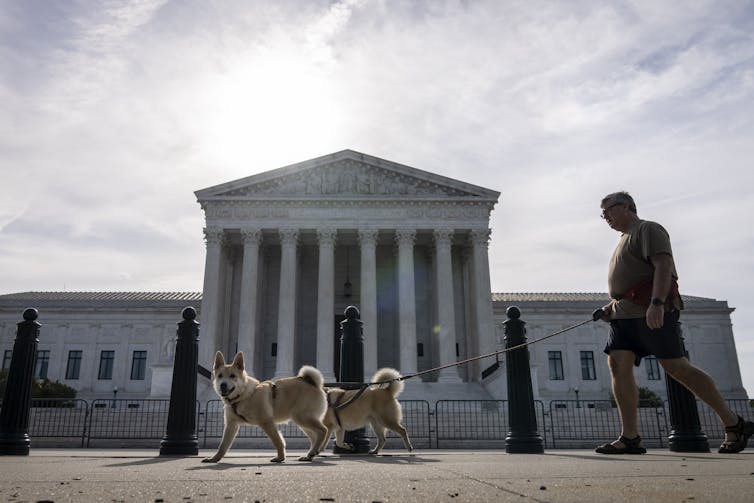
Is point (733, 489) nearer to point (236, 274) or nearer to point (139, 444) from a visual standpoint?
point (139, 444)

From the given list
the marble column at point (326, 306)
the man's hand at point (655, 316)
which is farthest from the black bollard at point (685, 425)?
the marble column at point (326, 306)

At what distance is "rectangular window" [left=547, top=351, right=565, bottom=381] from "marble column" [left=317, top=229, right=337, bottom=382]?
23.7 m

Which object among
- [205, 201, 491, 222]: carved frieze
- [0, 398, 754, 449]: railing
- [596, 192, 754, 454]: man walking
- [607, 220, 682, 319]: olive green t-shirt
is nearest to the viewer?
[596, 192, 754, 454]: man walking

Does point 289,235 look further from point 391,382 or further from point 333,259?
point 391,382

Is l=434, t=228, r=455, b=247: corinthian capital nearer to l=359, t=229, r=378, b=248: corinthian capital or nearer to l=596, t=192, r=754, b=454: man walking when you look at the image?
l=359, t=229, r=378, b=248: corinthian capital

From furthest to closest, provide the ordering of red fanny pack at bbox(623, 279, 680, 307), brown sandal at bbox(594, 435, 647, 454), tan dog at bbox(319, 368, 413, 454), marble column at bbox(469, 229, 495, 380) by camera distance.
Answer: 1. marble column at bbox(469, 229, 495, 380)
2. tan dog at bbox(319, 368, 413, 454)
3. brown sandal at bbox(594, 435, 647, 454)
4. red fanny pack at bbox(623, 279, 680, 307)

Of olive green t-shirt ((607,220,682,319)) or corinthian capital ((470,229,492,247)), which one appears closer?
olive green t-shirt ((607,220,682,319))

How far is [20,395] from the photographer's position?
32.2ft

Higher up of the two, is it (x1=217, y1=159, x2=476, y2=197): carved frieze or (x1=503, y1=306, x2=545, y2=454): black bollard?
(x1=217, y1=159, x2=476, y2=197): carved frieze

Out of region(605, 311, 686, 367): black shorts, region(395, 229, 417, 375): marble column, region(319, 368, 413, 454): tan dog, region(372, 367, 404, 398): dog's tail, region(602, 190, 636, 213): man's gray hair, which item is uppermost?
region(395, 229, 417, 375): marble column

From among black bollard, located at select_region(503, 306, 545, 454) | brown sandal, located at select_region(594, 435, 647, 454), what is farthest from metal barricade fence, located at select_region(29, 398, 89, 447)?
brown sandal, located at select_region(594, 435, 647, 454)

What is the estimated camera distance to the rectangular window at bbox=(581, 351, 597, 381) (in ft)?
165

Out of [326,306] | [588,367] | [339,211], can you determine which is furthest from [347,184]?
[588,367]

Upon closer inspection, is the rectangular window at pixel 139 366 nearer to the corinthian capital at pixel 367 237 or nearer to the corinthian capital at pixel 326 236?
the corinthian capital at pixel 326 236
